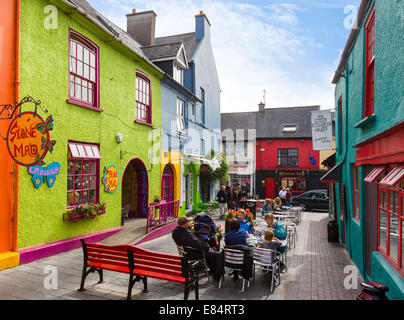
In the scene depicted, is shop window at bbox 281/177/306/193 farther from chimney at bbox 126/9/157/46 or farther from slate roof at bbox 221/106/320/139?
chimney at bbox 126/9/157/46

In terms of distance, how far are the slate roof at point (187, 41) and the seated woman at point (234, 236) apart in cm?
1541

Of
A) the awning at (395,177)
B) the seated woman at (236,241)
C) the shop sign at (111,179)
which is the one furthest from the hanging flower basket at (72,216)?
the awning at (395,177)

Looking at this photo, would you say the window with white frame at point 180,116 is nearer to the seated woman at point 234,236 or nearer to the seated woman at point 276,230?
the seated woman at point 276,230

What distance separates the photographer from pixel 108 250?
5.78 meters

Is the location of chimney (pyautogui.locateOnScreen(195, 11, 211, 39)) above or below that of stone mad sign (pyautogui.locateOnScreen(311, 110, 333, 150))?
above

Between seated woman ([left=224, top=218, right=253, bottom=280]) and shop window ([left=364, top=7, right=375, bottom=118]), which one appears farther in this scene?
shop window ([left=364, top=7, right=375, bottom=118])

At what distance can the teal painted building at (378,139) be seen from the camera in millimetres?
4656

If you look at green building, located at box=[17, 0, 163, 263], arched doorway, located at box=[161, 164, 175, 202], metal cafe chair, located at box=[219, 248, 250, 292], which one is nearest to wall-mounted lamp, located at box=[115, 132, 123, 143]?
green building, located at box=[17, 0, 163, 263]

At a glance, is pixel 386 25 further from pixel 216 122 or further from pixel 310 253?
pixel 216 122

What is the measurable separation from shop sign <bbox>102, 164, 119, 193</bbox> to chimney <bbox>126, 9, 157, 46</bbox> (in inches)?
440

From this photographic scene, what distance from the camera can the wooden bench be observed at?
520 cm

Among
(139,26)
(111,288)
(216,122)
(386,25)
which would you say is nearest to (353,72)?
(386,25)

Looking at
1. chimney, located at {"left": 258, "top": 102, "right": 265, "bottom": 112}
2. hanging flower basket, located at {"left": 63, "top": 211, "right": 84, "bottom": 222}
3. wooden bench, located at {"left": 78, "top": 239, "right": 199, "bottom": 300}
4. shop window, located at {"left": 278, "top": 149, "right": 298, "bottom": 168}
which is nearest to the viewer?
wooden bench, located at {"left": 78, "top": 239, "right": 199, "bottom": 300}
